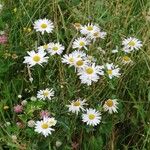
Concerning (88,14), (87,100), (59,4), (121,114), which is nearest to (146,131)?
(121,114)

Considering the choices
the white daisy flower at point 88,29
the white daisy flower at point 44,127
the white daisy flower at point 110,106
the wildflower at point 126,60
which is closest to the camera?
the white daisy flower at point 44,127

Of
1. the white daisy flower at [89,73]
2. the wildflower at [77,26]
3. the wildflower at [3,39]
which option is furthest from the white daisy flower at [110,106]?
the wildflower at [3,39]

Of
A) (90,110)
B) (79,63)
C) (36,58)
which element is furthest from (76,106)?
(36,58)

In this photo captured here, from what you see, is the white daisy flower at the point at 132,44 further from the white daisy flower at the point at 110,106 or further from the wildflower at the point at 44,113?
the wildflower at the point at 44,113

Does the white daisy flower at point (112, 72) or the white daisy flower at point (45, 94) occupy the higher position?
the white daisy flower at point (112, 72)

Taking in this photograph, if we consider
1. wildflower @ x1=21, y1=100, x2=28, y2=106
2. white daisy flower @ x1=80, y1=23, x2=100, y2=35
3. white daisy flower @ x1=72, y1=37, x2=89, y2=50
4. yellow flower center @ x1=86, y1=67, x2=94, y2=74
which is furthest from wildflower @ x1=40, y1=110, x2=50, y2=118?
white daisy flower @ x1=80, y1=23, x2=100, y2=35

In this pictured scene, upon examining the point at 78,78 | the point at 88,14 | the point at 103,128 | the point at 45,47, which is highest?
the point at 88,14

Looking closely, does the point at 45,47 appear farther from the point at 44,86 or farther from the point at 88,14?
the point at 88,14
